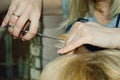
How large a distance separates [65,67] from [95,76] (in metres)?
0.10

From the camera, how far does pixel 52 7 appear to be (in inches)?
59.0

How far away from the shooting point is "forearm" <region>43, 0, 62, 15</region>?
1.46 metres

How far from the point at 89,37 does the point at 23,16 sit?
264mm

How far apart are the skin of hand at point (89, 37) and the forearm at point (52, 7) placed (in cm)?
38

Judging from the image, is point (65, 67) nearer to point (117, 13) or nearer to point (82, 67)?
point (82, 67)

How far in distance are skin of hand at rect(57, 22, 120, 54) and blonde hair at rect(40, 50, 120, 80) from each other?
3 cm

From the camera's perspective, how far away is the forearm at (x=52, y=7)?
4.79ft

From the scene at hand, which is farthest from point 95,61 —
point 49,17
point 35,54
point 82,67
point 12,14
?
point 35,54

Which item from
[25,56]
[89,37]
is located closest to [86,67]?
[89,37]

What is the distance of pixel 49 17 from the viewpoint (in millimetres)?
1739

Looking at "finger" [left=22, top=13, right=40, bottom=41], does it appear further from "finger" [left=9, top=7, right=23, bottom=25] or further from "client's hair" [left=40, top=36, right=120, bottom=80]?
"client's hair" [left=40, top=36, right=120, bottom=80]

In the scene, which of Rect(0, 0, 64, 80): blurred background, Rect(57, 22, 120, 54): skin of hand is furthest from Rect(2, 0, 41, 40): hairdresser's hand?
Rect(0, 0, 64, 80): blurred background

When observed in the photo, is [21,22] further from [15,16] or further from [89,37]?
[89,37]

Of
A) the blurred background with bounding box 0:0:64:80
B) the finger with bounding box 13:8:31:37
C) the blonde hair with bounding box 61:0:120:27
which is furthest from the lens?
the blurred background with bounding box 0:0:64:80
